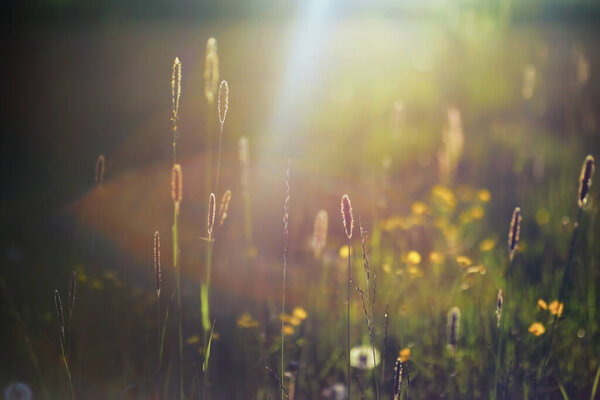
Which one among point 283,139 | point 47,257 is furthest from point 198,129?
point 47,257

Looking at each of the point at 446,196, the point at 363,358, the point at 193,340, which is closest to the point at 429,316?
the point at 363,358

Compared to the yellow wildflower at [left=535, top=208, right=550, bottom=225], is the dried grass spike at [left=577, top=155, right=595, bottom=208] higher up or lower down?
higher up

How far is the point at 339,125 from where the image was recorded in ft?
15.6

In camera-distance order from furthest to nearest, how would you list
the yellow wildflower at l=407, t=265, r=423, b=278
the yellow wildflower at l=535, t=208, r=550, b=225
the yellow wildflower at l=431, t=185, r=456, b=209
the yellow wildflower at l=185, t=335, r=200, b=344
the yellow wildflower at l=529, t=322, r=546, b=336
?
1. the yellow wildflower at l=431, t=185, r=456, b=209
2. the yellow wildflower at l=535, t=208, r=550, b=225
3. the yellow wildflower at l=407, t=265, r=423, b=278
4. the yellow wildflower at l=185, t=335, r=200, b=344
5. the yellow wildflower at l=529, t=322, r=546, b=336

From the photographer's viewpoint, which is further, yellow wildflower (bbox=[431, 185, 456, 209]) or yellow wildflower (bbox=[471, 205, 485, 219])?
yellow wildflower (bbox=[431, 185, 456, 209])

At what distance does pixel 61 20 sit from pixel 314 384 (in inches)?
193

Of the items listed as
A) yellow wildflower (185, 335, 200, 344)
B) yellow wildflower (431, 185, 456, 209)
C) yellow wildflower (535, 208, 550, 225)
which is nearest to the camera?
yellow wildflower (185, 335, 200, 344)

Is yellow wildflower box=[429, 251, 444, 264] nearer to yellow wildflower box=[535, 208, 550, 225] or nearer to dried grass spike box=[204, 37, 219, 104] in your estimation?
yellow wildflower box=[535, 208, 550, 225]

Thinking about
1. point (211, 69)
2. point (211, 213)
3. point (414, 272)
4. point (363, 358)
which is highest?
point (211, 69)

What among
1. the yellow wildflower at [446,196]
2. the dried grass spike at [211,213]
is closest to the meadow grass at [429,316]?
the dried grass spike at [211,213]

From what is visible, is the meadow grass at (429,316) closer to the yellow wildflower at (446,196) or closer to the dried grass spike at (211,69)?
the dried grass spike at (211,69)

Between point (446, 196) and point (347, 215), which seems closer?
point (347, 215)

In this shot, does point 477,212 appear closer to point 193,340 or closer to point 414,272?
point 414,272

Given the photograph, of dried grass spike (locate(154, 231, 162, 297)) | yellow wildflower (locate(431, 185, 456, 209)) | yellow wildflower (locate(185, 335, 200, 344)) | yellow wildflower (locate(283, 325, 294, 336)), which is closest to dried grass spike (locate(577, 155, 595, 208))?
dried grass spike (locate(154, 231, 162, 297))
